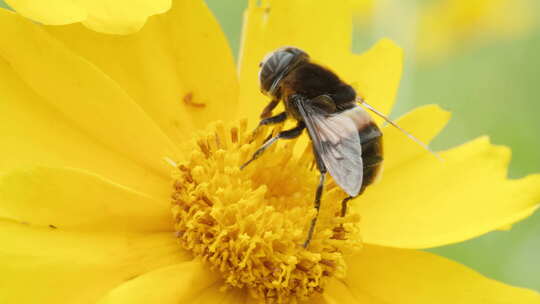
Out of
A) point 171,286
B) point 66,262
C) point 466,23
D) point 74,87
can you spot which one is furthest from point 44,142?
point 466,23

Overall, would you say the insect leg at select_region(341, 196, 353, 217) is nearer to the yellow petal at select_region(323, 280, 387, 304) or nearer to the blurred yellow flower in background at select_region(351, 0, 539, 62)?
the yellow petal at select_region(323, 280, 387, 304)

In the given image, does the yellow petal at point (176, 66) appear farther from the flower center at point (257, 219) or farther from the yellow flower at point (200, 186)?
the flower center at point (257, 219)

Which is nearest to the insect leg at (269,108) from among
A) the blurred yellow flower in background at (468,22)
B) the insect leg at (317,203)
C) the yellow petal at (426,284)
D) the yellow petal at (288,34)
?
the yellow petal at (288,34)

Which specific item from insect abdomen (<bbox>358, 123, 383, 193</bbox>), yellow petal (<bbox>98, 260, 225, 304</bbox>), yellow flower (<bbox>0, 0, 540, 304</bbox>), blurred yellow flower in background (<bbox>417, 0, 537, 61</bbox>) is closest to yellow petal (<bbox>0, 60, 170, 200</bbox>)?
yellow flower (<bbox>0, 0, 540, 304</bbox>)

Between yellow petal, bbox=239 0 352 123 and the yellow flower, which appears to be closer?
the yellow flower

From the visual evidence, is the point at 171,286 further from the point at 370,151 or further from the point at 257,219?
the point at 370,151

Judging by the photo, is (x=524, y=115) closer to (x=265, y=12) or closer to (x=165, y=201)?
(x=265, y=12)
